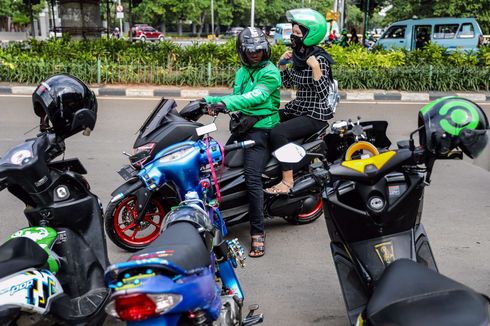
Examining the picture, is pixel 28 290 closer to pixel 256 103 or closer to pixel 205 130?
pixel 205 130

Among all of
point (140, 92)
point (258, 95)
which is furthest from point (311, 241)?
point (140, 92)

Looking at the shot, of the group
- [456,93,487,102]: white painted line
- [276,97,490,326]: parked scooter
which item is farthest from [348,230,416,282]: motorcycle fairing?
[456,93,487,102]: white painted line

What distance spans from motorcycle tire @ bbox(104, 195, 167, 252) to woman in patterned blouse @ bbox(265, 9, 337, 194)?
87 centimetres

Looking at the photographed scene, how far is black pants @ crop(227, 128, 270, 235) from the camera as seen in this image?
4.02 m

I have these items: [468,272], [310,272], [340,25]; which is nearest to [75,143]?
[310,272]

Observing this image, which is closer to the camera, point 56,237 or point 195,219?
point 195,219

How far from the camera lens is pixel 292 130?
4.29m

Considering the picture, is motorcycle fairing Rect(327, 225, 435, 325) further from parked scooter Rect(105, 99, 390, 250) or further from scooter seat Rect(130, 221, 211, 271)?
scooter seat Rect(130, 221, 211, 271)

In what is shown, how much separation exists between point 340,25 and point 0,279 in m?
28.3

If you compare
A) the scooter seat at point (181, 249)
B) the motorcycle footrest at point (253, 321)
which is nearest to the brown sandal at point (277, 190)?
the motorcycle footrest at point (253, 321)

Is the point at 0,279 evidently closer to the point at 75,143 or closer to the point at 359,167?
the point at 359,167

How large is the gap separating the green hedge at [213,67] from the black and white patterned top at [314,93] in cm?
791

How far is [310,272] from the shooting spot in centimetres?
388

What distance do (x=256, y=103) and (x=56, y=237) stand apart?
1.74m
